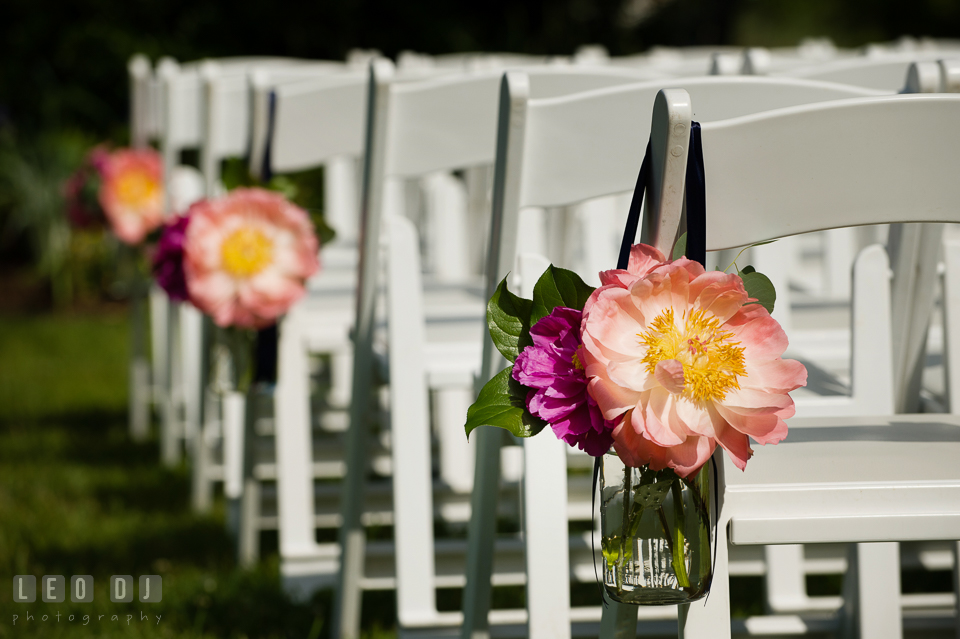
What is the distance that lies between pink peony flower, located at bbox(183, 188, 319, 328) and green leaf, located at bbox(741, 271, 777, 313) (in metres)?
1.26

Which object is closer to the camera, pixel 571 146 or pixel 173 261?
pixel 571 146

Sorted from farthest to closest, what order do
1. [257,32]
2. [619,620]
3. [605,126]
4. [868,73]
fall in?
[257,32] → [868,73] → [605,126] → [619,620]

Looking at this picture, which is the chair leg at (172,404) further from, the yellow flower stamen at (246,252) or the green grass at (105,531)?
the yellow flower stamen at (246,252)

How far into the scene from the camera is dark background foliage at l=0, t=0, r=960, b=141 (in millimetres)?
8664

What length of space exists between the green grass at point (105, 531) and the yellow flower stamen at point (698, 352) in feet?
4.97

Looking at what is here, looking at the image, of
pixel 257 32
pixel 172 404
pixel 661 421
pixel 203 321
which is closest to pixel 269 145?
pixel 203 321

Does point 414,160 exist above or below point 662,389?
above

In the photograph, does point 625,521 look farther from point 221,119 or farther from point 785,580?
point 221,119

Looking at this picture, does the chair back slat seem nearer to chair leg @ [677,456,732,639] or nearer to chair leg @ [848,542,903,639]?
chair leg @ [677,456,732,639]

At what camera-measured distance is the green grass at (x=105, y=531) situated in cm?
238

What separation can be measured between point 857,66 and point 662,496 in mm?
1277

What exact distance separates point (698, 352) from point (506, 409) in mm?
229

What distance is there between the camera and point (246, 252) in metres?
2.09

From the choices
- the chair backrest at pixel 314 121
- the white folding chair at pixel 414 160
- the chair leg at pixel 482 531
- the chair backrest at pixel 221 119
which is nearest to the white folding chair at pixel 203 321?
the chair backrest at pixel 221 119
